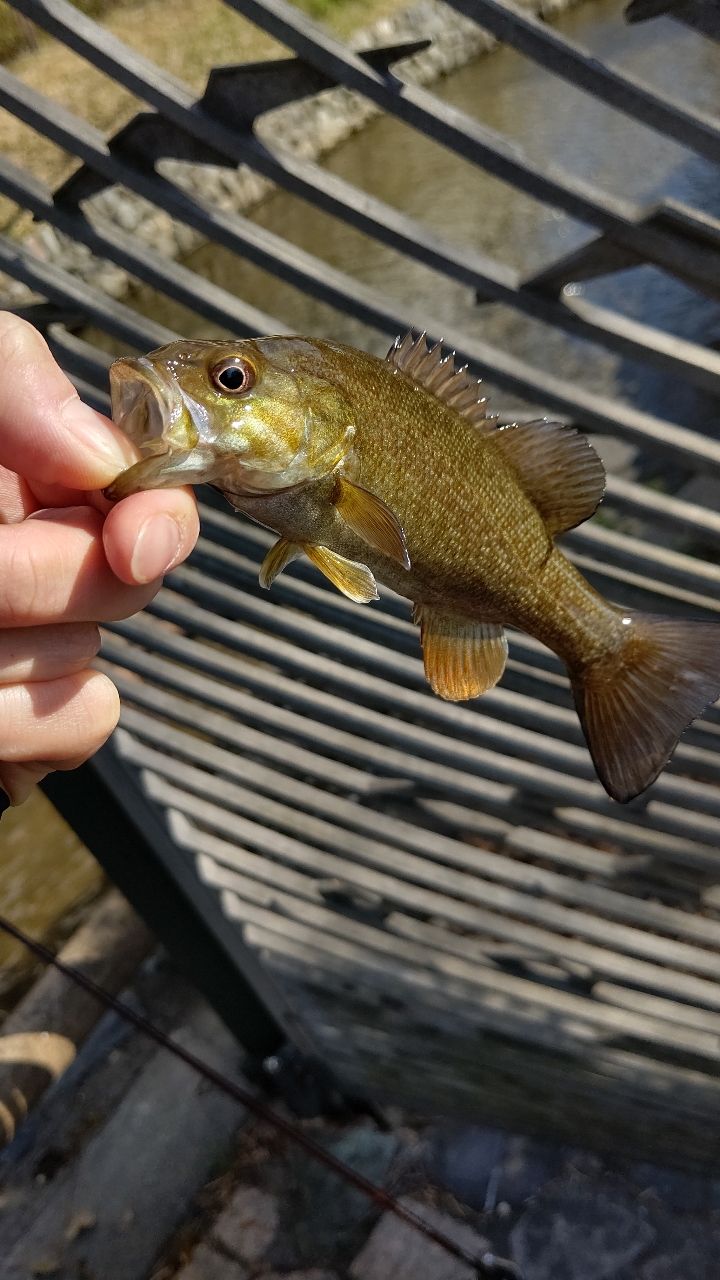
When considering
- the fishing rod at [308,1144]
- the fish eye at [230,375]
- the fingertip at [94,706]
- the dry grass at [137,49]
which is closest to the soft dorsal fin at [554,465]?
the fish eye at [230,375]

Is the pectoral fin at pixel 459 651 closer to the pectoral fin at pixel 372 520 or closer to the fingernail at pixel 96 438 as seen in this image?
the pectoral fin at pixel 372 520

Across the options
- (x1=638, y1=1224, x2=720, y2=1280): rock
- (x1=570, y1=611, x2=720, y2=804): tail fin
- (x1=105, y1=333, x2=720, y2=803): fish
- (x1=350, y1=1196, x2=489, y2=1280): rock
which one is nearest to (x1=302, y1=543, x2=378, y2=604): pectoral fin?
(x1=105, y1=333, x2=720, y2=803): fish

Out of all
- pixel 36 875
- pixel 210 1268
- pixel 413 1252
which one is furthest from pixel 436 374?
pixel 36 875

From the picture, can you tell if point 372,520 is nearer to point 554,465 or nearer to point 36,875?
point 554,465

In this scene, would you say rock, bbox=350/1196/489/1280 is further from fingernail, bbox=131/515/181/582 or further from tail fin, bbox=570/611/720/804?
fingernail, bbox=131/515/181/582

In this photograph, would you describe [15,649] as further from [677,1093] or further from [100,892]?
[100,892]
